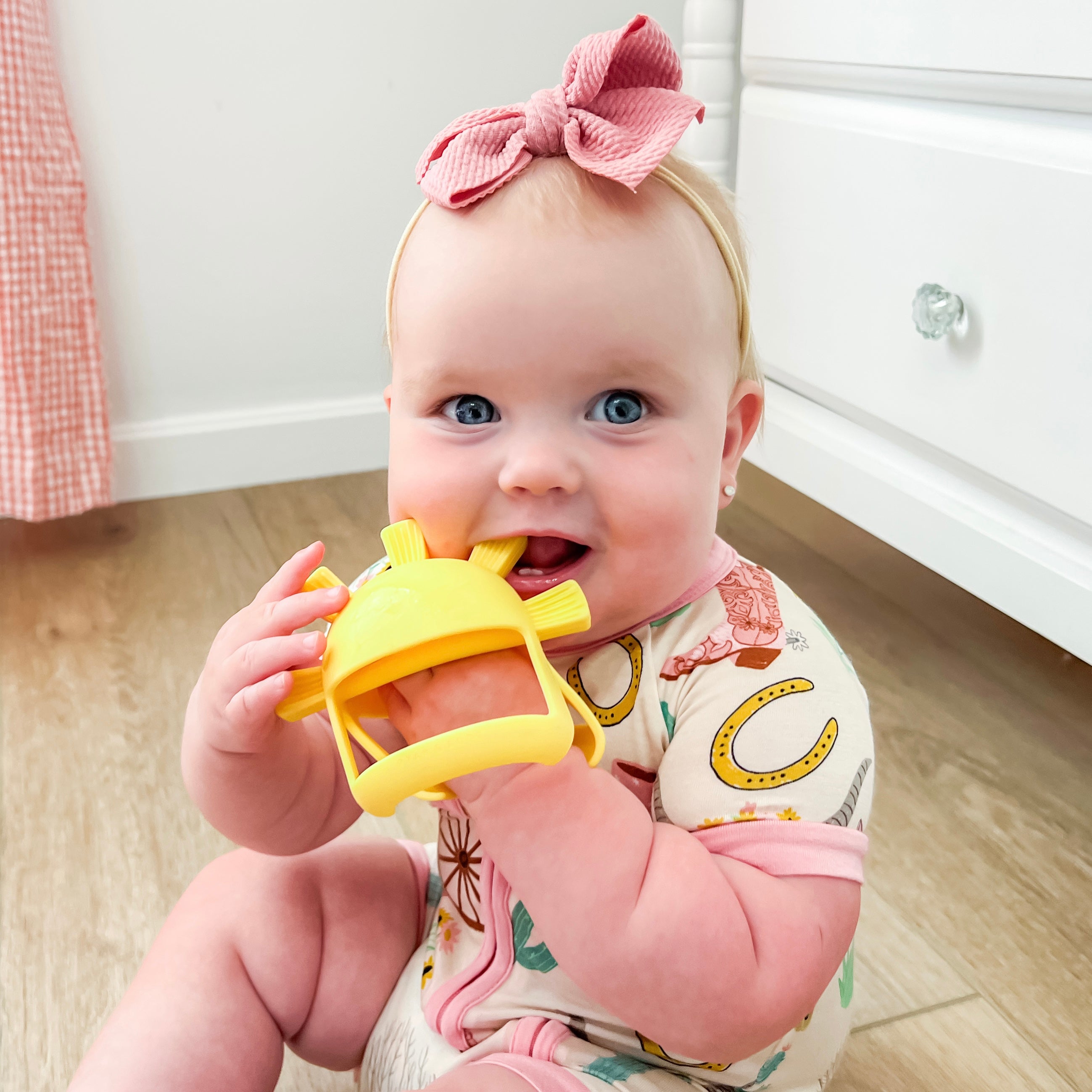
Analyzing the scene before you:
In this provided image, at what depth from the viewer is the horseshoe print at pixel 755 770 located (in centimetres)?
52

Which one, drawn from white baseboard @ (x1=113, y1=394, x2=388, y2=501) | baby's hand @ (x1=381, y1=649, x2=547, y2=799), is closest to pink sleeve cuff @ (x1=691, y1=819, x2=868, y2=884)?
baby's hand @ (x1=381, y1=649, x2=547, y2=799)

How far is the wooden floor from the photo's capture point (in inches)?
28.1

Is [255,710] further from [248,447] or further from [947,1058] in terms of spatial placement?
[248,447]

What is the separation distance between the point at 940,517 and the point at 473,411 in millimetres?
593

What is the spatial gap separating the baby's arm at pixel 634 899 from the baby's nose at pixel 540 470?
7 centimetres

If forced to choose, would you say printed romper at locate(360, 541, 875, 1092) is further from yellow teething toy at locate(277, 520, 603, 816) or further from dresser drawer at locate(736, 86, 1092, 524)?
dresser drawer at locate(736, 86, 1092, 524)

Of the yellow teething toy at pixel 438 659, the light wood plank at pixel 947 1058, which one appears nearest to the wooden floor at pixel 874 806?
the light wood plank at pixel 947 1058

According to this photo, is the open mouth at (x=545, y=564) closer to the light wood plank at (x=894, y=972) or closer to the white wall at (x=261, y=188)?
the light wood plank at (x=894, y=972)

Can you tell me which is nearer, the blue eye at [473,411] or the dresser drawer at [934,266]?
the blue eye at [473,411]

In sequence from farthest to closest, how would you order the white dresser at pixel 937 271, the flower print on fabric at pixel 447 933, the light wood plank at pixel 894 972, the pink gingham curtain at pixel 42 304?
the pink gingham curtain at pixel 42 304 → the white dresser at pixel 937 271 → the light wood plank at pixel 894 972 → the flower print on fabric at pixel 447 933

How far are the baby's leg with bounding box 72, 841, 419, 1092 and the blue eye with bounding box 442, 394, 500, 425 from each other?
0.93 feet

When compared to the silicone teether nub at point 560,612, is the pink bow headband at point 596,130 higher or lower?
higher

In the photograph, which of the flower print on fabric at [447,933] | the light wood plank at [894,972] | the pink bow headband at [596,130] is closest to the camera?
the pink bow headband at [596,130]

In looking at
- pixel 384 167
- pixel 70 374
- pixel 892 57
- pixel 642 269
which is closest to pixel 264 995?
pixel 642 269
